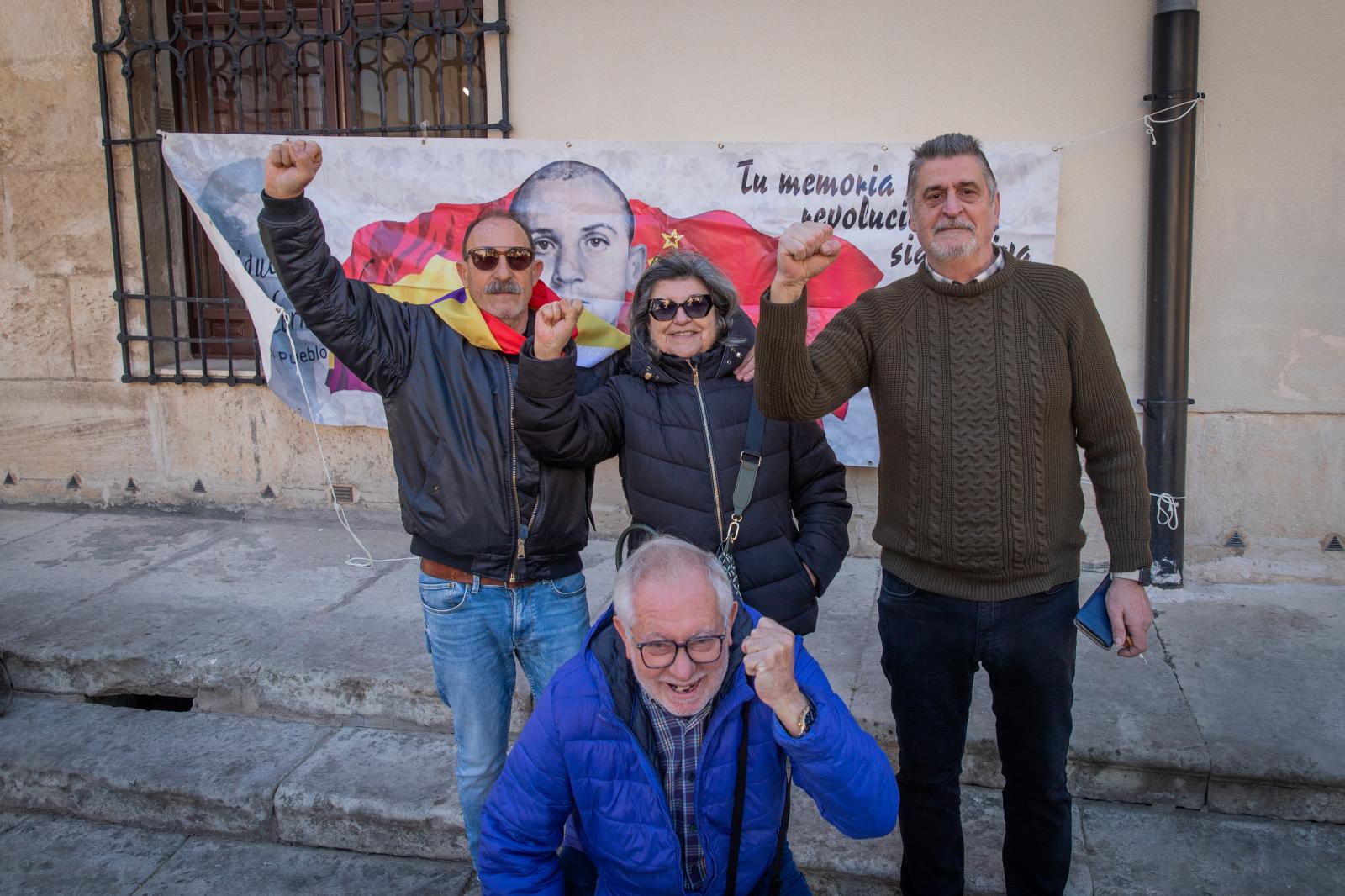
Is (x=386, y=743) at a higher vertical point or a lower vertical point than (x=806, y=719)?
lower

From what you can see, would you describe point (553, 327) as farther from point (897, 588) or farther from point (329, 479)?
point (329, 479)

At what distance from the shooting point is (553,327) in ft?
7.92

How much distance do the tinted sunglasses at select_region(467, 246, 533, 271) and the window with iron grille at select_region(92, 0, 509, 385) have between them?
7.67 feet

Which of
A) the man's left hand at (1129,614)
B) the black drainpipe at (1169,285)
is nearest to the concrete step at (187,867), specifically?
the man's left hand at (1129,614)

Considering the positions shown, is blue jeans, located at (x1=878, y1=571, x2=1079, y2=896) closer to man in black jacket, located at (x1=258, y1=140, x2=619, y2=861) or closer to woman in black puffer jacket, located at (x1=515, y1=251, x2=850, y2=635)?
woman in black puffer jacket, located at (x1=515, y1=251, x2=850, y2=635)

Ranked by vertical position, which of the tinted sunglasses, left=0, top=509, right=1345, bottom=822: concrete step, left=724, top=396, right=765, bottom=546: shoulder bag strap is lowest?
left=0, top=509, right=1345, bottom=822: concrete step

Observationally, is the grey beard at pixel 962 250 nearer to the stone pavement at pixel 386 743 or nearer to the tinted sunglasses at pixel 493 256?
the tinted sunglasses at pixel 493 256

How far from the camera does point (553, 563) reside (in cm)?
266

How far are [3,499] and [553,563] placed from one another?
458cm

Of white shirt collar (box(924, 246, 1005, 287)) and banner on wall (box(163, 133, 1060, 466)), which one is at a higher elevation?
banner on wall (box(163, 133, 1060, 466))

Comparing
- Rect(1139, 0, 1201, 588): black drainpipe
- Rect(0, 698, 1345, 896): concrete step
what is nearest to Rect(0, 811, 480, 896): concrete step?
Rect(0, 698, 1345, 896): concrete step

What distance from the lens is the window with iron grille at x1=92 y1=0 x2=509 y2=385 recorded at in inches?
193

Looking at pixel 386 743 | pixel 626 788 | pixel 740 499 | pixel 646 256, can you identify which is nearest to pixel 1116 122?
pixel 646 256

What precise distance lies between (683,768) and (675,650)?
29 cm
